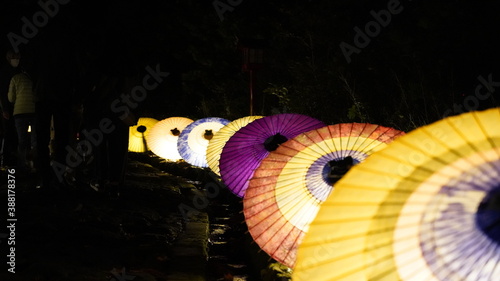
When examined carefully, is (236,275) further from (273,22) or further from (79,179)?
(273,22)

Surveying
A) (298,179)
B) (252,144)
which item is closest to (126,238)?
(252,144)

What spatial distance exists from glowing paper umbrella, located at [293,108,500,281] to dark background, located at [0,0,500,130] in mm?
5147

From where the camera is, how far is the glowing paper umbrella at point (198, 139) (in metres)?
12.4

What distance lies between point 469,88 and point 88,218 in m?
6.36

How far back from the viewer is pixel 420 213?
208cm

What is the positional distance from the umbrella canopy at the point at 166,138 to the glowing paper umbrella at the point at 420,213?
12534mm

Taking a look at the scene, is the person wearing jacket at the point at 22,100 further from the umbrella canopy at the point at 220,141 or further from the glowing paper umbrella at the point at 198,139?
the glowing paper umbrella at the point at 198,139

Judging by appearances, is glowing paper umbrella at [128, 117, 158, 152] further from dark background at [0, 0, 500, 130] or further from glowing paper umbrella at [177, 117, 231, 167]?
glowing paper umbrella at [177, 117, 231, 167]

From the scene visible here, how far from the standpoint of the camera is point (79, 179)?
8.69 m

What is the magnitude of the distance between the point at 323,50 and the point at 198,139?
4.23m

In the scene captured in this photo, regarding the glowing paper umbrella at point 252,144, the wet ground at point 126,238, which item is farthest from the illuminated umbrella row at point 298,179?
the glowing paper umbrella at point 252,144

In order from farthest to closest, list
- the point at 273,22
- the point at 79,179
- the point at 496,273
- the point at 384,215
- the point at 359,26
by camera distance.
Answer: the point at 273,22, the point at 359,26, the point at 79,179, the point at 384,215, the point at 496,273

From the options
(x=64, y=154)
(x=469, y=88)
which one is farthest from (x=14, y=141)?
(x=469, y=88)

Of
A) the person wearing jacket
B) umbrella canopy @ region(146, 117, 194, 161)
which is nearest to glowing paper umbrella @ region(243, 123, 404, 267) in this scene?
the person wearing jacket
